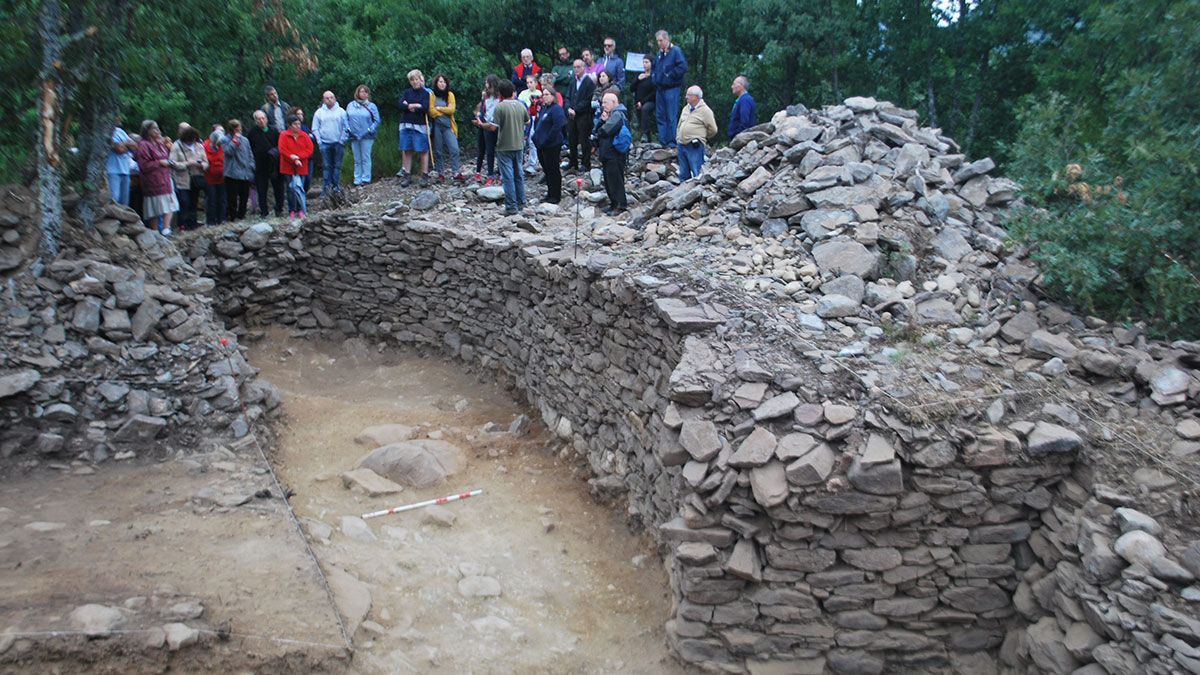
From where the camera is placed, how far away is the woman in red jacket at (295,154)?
12.6 metres

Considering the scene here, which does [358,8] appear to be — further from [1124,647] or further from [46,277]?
[1124,647]

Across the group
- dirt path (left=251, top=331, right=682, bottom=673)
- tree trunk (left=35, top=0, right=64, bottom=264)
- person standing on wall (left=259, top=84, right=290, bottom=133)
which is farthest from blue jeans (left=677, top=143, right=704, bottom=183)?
tree trunk (left=35, top=0, right=64, bottom=264)

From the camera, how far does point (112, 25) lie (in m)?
9.03

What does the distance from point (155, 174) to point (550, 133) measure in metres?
5.03

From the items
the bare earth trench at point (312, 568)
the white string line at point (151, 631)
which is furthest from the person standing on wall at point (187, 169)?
the white string line at point (151, 631)

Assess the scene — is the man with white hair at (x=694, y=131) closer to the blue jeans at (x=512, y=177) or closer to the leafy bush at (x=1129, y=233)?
the blue jeans at (x=512, y=177)

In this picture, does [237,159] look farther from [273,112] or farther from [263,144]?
[273,112]

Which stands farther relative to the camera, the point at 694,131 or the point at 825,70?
the point at 825,70

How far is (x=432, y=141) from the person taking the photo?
48.1ft

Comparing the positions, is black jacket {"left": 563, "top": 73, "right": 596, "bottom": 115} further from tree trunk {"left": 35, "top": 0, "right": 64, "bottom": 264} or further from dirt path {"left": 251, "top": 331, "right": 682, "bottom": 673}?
tree trunk {"left": 35, "top": 0, "right": 64, "bottom": 264}

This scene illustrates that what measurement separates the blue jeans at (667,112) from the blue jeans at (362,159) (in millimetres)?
4569

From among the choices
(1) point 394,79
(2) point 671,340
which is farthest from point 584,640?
(1) point 394,79

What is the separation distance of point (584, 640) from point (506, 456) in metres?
3.13

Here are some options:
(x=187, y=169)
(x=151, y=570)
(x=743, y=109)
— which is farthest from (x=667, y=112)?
(x=151, y=570)
